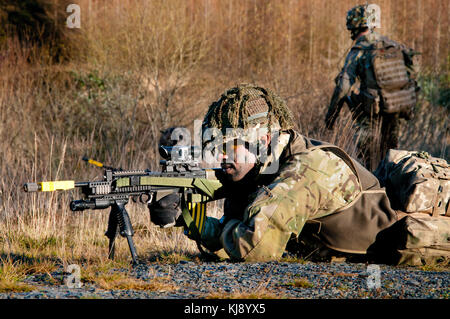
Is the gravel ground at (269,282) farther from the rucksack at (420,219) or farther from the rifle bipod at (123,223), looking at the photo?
the rifle bipod at (123,223)

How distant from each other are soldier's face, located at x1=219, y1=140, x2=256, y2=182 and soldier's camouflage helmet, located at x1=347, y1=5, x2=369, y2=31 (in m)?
5.47

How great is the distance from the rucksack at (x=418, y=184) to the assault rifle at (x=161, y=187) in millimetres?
1252

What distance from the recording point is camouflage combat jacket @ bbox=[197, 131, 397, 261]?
337 cm

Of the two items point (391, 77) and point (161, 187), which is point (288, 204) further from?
point (391, 77)

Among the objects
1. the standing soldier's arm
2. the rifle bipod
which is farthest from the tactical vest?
the standing soldier's arm

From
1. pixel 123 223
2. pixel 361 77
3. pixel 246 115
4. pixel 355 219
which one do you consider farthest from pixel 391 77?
pixel 123 223

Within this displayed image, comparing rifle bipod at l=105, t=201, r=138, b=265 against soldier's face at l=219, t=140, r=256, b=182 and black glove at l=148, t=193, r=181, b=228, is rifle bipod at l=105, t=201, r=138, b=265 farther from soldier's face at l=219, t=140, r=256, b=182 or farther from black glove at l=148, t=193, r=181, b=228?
soldier's face at l=219, t=140, r=256, b=182

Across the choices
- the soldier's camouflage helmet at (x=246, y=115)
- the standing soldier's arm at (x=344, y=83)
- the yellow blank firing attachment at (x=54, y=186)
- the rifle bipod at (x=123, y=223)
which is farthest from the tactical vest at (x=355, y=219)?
the standing soldier's arm at (x=344, y=83)

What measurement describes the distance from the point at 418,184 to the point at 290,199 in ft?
3.26

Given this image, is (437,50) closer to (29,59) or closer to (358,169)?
(29,59)

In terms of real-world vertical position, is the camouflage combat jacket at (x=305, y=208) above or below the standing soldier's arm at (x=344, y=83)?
below

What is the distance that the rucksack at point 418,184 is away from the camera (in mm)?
3840

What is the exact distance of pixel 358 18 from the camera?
337 inches
